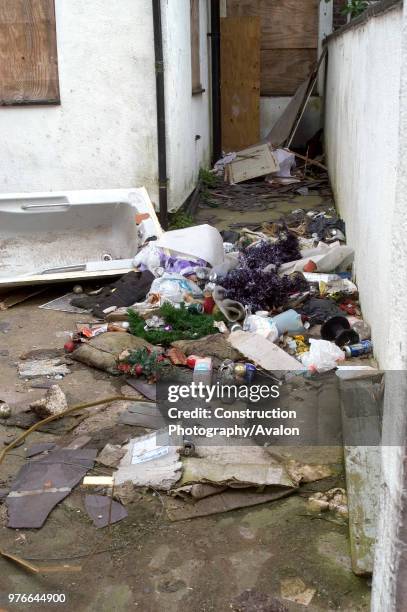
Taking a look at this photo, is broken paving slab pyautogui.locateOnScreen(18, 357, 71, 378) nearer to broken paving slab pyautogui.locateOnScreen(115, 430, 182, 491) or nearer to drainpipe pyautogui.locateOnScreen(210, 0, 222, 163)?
broken paving slab pyautogui.locateOnScreen(115, 430, 182, 491)

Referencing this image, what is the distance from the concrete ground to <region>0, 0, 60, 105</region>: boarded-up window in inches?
171

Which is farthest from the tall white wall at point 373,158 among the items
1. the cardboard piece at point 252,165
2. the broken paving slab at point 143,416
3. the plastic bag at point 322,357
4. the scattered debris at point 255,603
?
the cardboard piece at point 252,165

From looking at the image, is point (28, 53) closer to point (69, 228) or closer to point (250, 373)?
point (69, 228)

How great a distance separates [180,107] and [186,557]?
17.0ft

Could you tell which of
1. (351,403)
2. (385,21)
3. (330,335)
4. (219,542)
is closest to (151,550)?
(219,542)

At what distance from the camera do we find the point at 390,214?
A: 3236mm

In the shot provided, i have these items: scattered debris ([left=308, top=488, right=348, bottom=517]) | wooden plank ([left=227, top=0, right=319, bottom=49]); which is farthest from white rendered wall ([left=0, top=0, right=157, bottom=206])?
wooden plank ([left=227, top=0, right=319, bottom=49])

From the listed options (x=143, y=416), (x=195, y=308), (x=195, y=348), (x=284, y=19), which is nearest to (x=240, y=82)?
(x=284, y=19)

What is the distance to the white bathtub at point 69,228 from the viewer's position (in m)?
5.77

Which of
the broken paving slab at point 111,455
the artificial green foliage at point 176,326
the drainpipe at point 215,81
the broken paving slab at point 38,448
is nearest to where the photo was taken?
the broken paving slab at point 111,455

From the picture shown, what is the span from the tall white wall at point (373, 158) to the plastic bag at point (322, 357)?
23 cm

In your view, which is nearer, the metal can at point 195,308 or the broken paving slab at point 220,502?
the broken paving slab at point 220,502

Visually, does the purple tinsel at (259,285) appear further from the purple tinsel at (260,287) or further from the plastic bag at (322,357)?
the plastic bag at (322,357)

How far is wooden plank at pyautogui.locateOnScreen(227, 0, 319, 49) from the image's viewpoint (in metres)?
11.2
